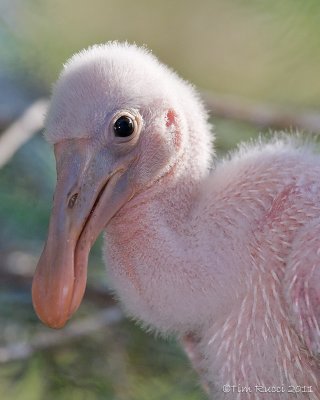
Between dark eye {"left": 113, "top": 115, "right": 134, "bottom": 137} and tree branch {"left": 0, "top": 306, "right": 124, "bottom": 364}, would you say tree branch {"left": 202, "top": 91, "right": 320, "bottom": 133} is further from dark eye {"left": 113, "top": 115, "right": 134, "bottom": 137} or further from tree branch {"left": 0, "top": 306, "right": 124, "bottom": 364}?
dark eye {"left": 113, "top": 115, "right": 134, "bottom": 137}

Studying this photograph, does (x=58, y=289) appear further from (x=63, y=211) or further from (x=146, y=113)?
(x=146, y=113)

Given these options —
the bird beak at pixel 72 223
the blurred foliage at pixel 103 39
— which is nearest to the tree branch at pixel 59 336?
the blurred foliage at pixel 103 39

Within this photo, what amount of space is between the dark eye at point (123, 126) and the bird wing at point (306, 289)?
Result: 0.33 metres

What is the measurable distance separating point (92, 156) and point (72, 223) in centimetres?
12

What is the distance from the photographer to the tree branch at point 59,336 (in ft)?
6.57

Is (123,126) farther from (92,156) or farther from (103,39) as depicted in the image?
(103,39)

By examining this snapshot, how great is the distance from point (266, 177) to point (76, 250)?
0.34 meters

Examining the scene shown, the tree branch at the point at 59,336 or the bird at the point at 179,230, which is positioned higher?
the bird at the point at 179,230

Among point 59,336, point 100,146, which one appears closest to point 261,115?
point 59,336

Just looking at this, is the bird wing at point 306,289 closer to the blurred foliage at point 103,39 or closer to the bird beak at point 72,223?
the bird beak at point 72,223

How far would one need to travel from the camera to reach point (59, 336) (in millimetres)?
2031

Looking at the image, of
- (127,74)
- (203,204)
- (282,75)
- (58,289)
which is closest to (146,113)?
(127,74)

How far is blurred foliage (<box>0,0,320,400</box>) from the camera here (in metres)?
2.01

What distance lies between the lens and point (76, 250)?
1385mm
